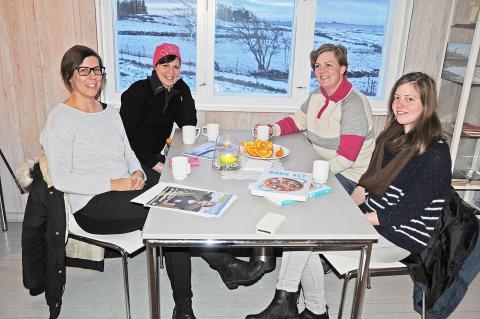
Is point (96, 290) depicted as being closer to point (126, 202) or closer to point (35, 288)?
point (35, 288)

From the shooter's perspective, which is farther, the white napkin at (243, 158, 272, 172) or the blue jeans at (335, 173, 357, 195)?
the blue jeans at (335, 173, 357, 195)

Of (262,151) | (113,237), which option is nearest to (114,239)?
(113,237)

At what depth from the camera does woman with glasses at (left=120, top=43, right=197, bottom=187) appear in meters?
2.51

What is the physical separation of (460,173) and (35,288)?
276 cm

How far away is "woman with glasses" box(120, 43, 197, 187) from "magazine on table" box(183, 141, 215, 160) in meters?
0.35

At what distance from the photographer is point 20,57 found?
9.37 ft

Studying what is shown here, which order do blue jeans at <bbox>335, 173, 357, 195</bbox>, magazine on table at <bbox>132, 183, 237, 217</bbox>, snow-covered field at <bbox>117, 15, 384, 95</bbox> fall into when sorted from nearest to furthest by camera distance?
magazine on table at <bbox>132, 183, 237, 217</bbox> < blue jeans at <bbox>335, 173, 357, 195</bbox> < snow-covered field at <bbox>117, 15, 384, 95</bbox>

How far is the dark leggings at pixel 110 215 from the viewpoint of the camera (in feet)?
6.63

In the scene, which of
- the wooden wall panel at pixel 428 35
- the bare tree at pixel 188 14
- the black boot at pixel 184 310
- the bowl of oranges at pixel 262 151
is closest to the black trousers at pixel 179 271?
the black boot at pixel 184 310

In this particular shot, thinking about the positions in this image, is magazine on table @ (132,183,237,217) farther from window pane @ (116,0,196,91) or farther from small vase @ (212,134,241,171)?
A: window pane @ (116,0,196,91)

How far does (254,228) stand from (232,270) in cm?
101

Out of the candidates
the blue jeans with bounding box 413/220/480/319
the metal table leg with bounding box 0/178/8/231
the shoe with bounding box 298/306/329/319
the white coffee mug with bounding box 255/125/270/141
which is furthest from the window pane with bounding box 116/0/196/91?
the blue jeans with bounding box 413/220/480/319

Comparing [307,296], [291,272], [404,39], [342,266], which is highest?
[404,39]

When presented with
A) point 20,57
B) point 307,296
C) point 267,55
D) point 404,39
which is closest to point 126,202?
point 307,296
